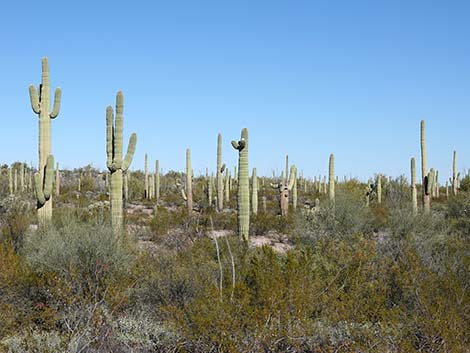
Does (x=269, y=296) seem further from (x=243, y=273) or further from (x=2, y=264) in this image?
(x=2, y=264)

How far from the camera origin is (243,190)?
48.7ft

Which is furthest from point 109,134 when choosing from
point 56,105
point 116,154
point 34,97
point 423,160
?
point 423,160

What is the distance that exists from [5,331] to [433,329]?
4.75m

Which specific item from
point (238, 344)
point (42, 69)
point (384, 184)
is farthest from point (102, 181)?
point (238, 344)

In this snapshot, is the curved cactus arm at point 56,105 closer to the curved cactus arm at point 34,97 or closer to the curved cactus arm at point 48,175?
the curved cactus arm at point 34,97

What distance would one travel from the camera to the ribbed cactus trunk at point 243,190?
14.7 meters

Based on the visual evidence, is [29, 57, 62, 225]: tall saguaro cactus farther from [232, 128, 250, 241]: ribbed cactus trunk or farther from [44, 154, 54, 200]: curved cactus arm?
[232, 128, 250, 241]: ribbed cactus trunk

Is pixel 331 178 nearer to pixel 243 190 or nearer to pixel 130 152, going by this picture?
pixel 243 190

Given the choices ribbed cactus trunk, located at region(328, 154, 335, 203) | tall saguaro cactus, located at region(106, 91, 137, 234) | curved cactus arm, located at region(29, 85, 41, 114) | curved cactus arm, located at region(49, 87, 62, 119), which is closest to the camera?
tall saguaro cactus, located at region(106, 91, 137, 234)

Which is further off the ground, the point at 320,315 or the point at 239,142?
the point at 239,142

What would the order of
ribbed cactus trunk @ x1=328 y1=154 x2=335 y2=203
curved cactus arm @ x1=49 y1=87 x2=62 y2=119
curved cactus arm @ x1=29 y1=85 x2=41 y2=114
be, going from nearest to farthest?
1. curved cactus arm @ x1=29 y1=85 x2=41 y2=114
2. curved cactus arm @ x1=49 y1=87 x2=62 y2=119
3. ribbed cactus trunk @ x1=328 y1=154 x2=335 y2=203

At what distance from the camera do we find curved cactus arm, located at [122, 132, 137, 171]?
45.9 ft

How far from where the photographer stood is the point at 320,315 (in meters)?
6.92

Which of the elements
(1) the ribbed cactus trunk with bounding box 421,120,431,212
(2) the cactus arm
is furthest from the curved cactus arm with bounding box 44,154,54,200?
(1) the ribbed cactus trunk with bounding box 421,120,431,212
